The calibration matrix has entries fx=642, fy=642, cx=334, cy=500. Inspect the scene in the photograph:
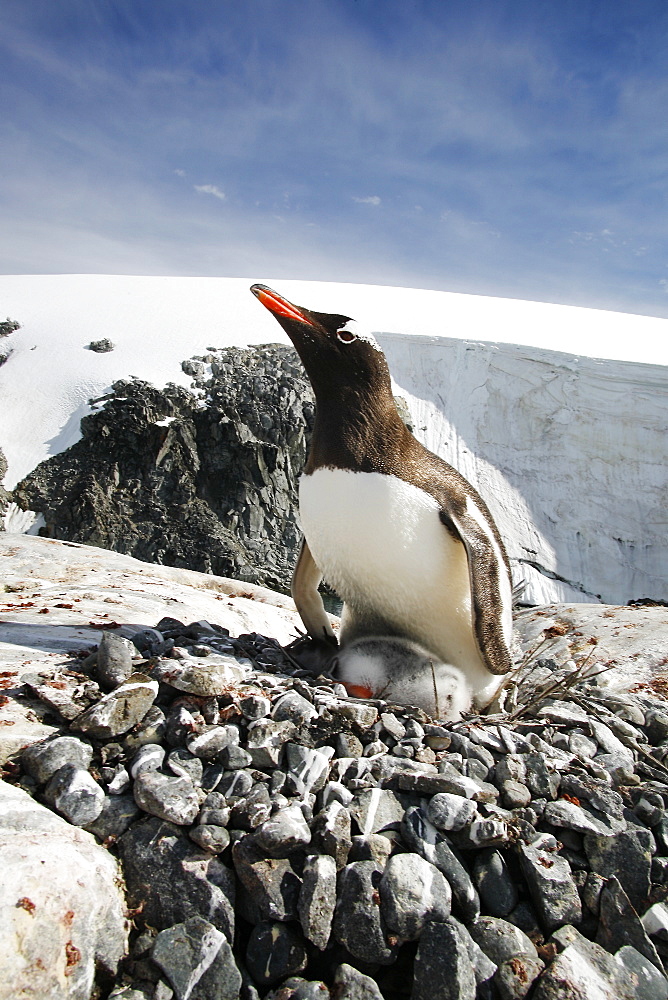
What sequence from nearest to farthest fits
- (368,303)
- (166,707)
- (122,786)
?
1. (122,786)
2. (166,707)
3. (368,303)

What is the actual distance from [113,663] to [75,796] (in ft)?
1.44

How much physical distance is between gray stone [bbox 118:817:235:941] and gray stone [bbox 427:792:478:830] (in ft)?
1.70

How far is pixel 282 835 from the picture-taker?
1.48 metres

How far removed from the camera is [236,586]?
177 inches

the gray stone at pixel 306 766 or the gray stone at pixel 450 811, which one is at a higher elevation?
the gray stone at pixel 306 766

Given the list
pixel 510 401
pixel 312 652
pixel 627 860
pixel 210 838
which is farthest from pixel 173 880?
pixel 510 401

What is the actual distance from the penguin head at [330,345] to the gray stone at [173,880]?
1.53 metres

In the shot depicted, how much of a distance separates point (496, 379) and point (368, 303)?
5.22 meters

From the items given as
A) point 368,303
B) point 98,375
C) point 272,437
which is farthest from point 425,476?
point 368,303

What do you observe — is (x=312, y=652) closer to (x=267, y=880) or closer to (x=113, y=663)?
(x=113, y=663)

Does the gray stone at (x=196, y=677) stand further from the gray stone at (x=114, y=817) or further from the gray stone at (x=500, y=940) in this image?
the gray stone at (x=500, y=940)

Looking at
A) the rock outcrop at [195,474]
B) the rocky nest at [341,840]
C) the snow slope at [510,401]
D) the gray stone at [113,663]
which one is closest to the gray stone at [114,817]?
the rocky nest at [341,840]

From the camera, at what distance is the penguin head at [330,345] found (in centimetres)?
230

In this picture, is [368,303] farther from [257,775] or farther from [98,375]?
[257,775]
